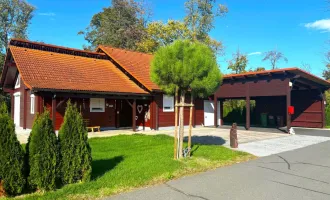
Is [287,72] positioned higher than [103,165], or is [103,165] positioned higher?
[287,72]

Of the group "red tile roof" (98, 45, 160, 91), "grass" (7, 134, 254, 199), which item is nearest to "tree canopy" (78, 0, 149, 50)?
"red tile roof" (98, 45, 160, 91)

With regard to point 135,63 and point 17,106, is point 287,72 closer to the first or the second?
point 135,63

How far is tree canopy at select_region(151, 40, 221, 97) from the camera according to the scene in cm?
782

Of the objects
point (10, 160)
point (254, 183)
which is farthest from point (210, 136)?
point (10, 160)

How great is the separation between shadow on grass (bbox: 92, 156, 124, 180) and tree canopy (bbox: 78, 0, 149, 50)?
31490 millimetres

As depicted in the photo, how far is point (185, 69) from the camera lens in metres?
7.75

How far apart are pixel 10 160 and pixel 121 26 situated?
1487 inches

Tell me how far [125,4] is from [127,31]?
21.4ft

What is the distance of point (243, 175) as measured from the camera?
6.78 m

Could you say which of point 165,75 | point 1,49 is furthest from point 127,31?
point 165,75

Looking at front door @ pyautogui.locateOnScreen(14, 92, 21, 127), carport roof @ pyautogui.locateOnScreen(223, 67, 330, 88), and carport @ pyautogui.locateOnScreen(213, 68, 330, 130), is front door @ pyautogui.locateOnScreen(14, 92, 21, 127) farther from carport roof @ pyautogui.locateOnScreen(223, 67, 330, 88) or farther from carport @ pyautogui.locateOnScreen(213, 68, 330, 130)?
carport roof @ pyautogui.locateOnScreen(223, 67, 330, 88)

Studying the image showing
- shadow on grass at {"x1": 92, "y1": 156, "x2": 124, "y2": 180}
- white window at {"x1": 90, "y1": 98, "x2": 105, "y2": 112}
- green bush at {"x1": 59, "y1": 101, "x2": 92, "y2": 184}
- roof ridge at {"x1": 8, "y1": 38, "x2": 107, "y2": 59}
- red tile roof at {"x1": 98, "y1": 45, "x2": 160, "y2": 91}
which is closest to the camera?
green bush at {"x1": 59, "y1": 101, "x2": 92, "y2": 184}

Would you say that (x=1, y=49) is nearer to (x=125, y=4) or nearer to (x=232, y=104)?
(x=125, y=4)

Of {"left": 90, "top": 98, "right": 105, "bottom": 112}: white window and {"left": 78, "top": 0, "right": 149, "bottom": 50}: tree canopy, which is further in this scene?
{"left": 78, "top": 0, "right": 149, "bottom": 50}: tree canopy
